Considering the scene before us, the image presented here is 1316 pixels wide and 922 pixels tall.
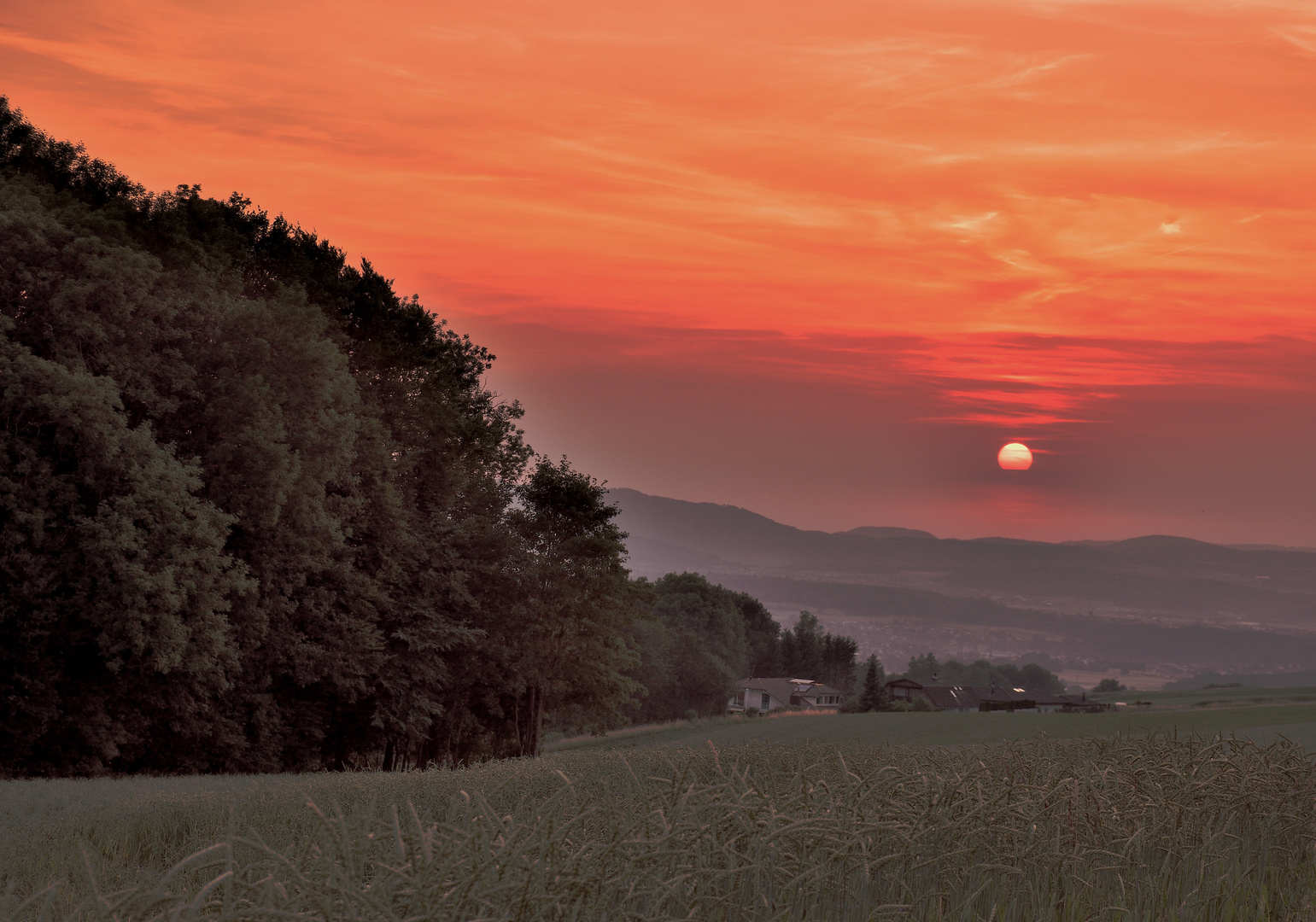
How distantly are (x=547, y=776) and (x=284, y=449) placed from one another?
75.8 feet

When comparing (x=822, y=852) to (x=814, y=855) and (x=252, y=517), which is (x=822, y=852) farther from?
(x=252, y=517)

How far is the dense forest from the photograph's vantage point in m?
30.0

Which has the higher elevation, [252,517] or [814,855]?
[252,517]

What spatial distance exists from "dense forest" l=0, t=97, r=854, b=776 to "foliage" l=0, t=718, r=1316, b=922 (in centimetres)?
2503

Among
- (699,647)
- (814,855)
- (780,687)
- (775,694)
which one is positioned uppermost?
(814,855)

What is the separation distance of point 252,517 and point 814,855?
31.8m

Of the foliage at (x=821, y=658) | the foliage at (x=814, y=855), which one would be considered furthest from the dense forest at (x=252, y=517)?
the foliage at (x=821, y=658)

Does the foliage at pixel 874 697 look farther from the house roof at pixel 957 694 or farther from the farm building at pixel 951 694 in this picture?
the house roof at pixel 957 694

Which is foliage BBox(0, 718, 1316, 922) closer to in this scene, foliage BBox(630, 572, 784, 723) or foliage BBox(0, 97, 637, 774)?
foliage BBox(0, 97, 637, 774)

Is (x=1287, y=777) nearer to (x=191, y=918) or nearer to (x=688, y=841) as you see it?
(x=688, y=841)

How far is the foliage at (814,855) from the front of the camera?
3.71 metres

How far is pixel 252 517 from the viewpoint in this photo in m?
33.8

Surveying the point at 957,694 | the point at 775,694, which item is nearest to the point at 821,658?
the point at 775,694

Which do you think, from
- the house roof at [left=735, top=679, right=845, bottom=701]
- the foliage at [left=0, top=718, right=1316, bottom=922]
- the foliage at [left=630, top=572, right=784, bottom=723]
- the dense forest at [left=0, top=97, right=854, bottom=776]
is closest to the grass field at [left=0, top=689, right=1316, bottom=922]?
the foliage at [left=0, top=718, right=1316, bottom=922]
